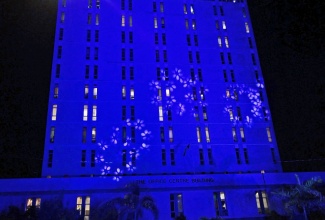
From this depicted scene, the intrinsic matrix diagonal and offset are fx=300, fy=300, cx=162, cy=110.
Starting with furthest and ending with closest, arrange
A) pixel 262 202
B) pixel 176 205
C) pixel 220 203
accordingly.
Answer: pixel 262 202 → pixel 220 203 → pixel 176 205

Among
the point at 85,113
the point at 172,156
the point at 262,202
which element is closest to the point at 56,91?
the point at 85,113

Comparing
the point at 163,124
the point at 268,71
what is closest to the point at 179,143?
the point at 163,124

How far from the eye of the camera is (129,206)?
3375cm

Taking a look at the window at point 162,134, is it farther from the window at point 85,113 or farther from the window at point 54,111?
the window at point 54,111

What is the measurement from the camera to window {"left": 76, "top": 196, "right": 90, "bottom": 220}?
34000mm

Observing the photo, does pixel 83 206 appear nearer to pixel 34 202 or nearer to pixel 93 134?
pixel 34 202

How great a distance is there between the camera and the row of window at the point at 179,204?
111 ft

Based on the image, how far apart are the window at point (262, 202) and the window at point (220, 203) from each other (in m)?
4.16

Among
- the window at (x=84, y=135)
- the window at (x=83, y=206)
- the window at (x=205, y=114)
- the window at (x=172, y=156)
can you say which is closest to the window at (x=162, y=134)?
the window at (x=172, y=156)

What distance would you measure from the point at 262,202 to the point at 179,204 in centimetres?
1034

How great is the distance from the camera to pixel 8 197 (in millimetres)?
33188

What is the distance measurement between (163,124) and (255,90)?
611 inches

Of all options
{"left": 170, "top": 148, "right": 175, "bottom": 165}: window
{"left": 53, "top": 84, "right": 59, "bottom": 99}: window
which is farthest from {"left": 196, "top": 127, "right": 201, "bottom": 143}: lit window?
{"left": 53, "top": 84, "right": 59, "bottom": 99}: window

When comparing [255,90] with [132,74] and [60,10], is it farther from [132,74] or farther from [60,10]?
[60,10]
